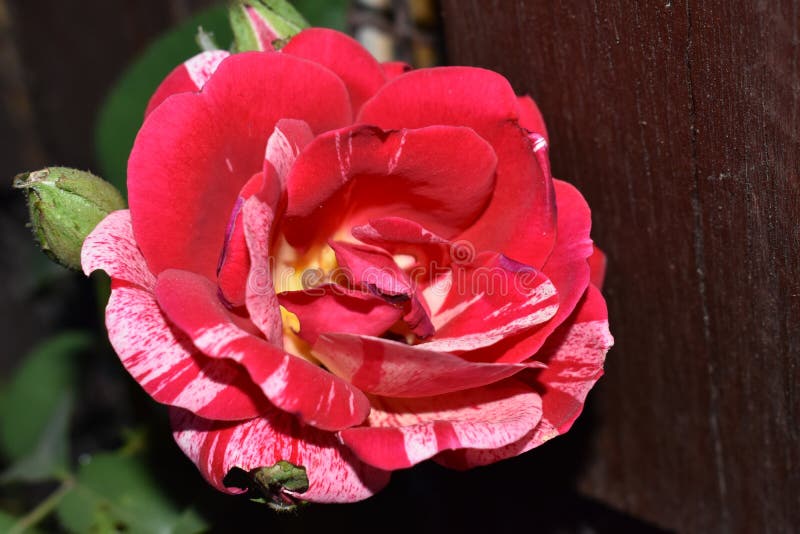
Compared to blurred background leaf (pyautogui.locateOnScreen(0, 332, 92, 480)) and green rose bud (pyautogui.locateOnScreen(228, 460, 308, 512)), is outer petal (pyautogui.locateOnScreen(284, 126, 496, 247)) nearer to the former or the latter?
green rose bud (pyautogui.locateOnScreen(228, 460, 308, 512))

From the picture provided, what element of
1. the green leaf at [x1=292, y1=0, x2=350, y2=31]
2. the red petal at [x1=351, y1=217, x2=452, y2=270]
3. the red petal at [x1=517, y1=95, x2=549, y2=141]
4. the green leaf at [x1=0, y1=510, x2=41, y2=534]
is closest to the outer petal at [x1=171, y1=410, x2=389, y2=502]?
the red petal at [x1=351, y1=217, x2=452, y2=270]

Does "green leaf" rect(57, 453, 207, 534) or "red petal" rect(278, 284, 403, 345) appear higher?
"red petal" rect(278, 284, 403, 345)

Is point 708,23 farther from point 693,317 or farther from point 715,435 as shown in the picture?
point 715,435

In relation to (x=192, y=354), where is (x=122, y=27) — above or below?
above

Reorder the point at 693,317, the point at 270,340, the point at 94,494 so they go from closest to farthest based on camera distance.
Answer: the point at 270,340 < the point at 693,317 < the point at 94,494

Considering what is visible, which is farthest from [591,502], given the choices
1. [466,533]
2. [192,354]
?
[192,354]

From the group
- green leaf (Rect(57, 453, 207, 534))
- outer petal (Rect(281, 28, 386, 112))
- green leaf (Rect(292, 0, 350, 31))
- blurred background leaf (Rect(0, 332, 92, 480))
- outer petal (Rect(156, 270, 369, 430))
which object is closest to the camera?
outer petal (Rect(156, 270, 369, 430))

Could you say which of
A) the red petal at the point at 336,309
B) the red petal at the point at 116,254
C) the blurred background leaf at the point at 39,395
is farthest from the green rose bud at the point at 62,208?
the blurred background leaf at the point at 39,395

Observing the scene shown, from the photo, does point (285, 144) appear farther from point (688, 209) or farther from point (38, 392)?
point (38, 392)
